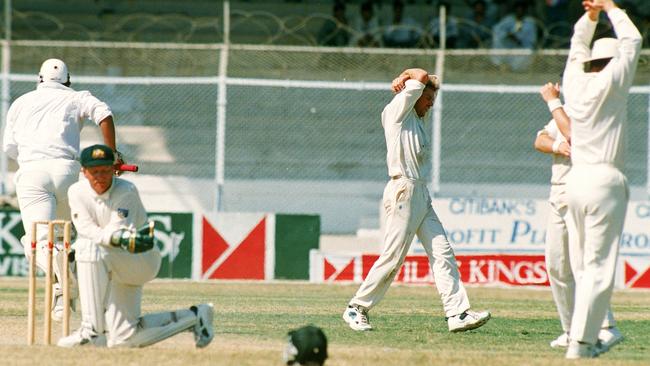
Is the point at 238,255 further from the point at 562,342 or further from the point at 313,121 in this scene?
the point at 562,342

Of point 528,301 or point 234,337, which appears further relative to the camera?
point 528,301

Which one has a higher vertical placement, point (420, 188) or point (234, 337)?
point (420, 188)

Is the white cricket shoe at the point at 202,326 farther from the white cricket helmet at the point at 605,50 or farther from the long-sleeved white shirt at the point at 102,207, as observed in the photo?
the white cricket helmet at the point at 605,50

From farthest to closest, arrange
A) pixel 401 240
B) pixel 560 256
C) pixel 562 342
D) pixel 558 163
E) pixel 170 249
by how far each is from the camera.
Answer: pixel 170 249 < pixel 401 240 < pixel 562 342 < pixel 558 163 < pixel 560 256

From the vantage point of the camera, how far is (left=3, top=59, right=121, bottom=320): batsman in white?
10.2m

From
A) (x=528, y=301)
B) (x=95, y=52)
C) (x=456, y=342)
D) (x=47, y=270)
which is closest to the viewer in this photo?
(x=47, y=270)

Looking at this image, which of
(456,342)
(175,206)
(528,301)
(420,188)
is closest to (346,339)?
(456,342)

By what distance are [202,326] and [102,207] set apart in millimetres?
980

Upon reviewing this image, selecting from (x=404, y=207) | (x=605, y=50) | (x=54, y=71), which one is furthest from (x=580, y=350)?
(x=54, y=71)

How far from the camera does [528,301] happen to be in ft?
47.9

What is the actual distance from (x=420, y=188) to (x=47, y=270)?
3062mm

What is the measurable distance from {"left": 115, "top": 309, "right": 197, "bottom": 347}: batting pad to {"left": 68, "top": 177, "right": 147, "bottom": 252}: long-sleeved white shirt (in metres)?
0.60

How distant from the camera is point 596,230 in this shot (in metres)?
7.73

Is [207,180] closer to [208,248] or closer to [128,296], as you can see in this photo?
[208,248]
